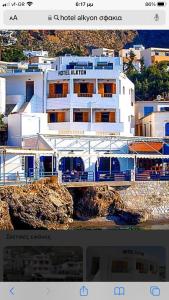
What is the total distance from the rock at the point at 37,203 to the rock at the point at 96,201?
0.26 meters

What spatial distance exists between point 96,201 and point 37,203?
0.96 metres

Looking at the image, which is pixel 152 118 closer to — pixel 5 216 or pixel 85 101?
pixel 85 101

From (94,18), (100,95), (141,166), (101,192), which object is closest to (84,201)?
(101,192)

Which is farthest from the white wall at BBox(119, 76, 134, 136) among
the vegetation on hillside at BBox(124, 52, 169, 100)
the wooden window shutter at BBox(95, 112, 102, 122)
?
the vegetation on hillside at BBox(124, 52, 169, 100)

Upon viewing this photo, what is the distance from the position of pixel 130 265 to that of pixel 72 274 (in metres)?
0.18

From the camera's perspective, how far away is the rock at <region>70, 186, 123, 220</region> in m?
8.95

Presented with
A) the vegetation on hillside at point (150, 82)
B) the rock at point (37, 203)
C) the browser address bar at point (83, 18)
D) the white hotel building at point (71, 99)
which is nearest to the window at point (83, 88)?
the white hotel building at point (71, 99)

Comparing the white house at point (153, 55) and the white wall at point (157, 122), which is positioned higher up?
the white house at point (153, 55)

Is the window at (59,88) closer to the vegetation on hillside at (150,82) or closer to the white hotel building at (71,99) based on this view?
the white hotel building at (71,99)

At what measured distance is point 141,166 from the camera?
9602mm

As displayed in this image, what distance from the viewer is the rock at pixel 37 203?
824 centimetres

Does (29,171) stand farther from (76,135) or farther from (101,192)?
(101,192)

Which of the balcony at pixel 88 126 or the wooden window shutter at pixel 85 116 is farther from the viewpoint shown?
the wooden window shutter at pixel 85 116
